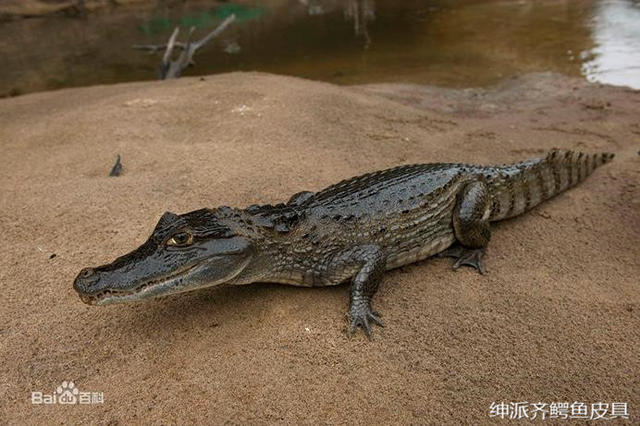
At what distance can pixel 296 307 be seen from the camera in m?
3.04

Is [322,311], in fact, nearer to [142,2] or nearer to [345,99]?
[345,99]

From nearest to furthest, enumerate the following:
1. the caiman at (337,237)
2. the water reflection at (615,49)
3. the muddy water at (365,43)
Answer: the caiman at (337,237), the water reflection at (615,49), the muddy water at (365,43)

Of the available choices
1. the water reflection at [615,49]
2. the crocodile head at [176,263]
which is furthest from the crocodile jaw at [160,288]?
the water reflection at [615,49]

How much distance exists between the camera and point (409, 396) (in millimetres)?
2496

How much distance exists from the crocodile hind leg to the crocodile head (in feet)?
5.46

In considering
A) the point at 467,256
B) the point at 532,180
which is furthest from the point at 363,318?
the point at 532,180

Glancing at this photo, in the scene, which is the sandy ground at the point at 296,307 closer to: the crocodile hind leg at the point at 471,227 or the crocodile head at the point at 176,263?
the crocodile hind leg at the point at 471,227

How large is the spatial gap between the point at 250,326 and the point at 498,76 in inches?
354

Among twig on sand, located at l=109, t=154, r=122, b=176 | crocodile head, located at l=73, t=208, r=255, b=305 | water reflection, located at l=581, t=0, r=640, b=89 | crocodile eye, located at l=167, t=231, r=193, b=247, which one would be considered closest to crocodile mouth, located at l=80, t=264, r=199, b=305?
crocodile head, located at l=73, t=208, r=255, b=305

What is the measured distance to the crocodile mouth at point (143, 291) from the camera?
255 cm

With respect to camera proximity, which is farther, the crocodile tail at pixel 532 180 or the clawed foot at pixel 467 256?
the crocodile tail at pixel 532 180

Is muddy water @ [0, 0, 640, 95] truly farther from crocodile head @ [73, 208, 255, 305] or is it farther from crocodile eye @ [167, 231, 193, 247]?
crocodile eye @ [167, 231, 193, 247]

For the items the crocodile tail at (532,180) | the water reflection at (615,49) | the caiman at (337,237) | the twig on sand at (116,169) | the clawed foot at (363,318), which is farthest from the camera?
the water reflection at (615,49)

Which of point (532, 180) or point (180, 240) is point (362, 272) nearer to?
point (180, 240)
